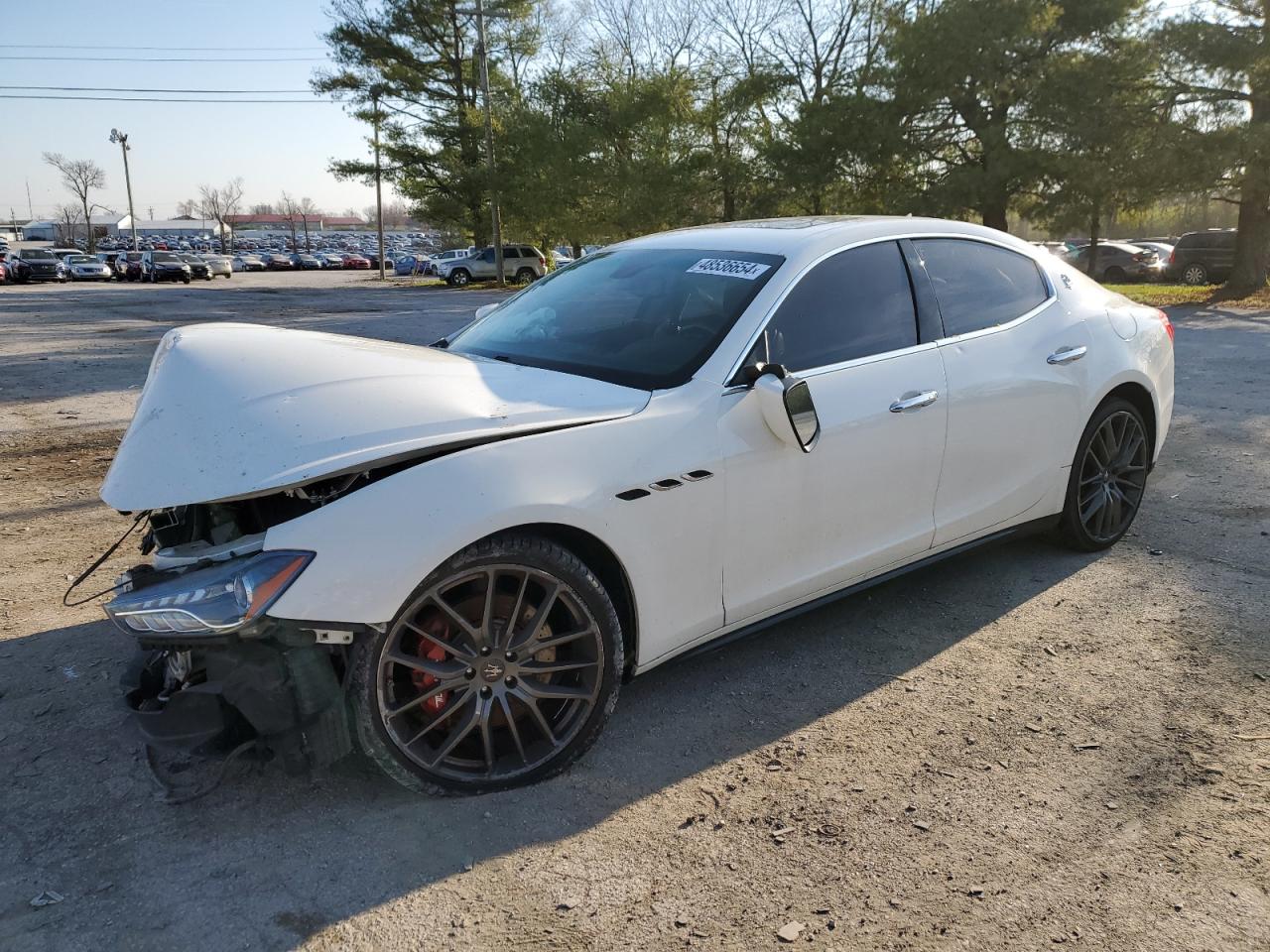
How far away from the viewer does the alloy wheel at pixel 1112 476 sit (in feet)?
14.7

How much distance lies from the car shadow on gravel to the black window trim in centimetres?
108

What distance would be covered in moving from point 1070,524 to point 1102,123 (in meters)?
19.7

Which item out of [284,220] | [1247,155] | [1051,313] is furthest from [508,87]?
[284,220]

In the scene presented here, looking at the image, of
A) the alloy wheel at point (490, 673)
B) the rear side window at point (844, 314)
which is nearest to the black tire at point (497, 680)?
the alloy wheel at point (490, 673)

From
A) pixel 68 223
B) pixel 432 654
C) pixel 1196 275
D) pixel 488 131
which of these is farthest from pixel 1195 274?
pixel 68 223

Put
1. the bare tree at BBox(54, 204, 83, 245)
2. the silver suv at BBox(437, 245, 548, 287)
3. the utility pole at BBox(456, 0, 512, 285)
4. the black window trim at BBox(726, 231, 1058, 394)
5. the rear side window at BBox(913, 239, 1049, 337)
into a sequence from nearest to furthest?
the black window trim at BBox(726, 231, 1058, 394)
the rear side window at BBox(913, 239, 1049, 337)
the utility pole at BBox(456, 0, 512, 285)
the silver suv at BBox(437, 245, 548, 287)
the bare tree at BBox(54, 204, 83, 245)

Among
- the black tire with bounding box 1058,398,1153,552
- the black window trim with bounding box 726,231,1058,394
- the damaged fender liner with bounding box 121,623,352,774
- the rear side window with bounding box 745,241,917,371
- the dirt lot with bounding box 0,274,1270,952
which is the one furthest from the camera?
the black tire with bounding box 1058,398,1153,552

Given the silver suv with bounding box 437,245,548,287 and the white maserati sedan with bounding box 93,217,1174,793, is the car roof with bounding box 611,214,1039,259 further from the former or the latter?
the silver suv with bounding box 437,245,548,287

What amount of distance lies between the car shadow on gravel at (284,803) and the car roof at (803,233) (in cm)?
156

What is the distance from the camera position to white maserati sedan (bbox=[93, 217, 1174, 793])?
7.93ft

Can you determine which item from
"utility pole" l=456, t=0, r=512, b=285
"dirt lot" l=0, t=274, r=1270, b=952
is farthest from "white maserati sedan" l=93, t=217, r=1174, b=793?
"utility pole" l=456, t=0, r=512, b=285

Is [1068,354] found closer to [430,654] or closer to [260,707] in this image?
[430,654]

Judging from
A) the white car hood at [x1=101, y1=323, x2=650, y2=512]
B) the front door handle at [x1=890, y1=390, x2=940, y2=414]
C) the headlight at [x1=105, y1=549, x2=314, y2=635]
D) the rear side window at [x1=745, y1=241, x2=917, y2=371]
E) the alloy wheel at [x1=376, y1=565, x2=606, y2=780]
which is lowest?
the alloy wheel at [x1=376, y1=565, x2=606, y2=780]

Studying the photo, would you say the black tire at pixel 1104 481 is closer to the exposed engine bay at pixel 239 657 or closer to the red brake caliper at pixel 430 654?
the red brake caliper at pixel 430 654
